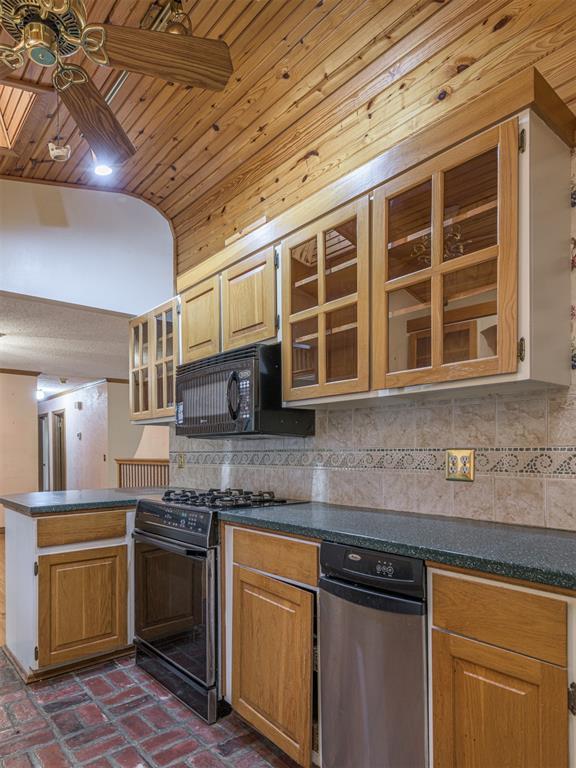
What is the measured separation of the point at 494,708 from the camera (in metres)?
1.17

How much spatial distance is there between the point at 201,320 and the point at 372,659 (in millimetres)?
1935

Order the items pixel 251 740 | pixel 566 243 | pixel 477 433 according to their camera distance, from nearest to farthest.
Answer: pixel 566 243 → pixel 477 433 → pixel 251 740

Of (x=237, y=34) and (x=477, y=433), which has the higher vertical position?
(x=237, y=34)

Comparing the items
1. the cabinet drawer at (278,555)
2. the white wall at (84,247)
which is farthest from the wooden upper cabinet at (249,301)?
the white wall at (84,247)

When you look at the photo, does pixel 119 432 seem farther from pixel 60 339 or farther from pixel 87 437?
pixel 60 339

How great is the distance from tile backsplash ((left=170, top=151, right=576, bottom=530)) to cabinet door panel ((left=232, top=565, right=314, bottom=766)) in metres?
0.59

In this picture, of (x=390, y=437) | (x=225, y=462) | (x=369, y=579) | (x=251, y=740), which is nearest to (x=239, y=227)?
(x=225, y=462)

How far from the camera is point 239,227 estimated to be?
10.3 feet

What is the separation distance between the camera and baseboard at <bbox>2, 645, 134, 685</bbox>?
245cm

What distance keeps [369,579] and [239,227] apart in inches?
92.0

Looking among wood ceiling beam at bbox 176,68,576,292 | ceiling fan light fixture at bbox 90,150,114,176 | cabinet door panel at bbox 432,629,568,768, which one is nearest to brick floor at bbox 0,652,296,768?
cabinet door panel at bbox 432,629,568,768

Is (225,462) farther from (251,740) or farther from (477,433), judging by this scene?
(477,433)

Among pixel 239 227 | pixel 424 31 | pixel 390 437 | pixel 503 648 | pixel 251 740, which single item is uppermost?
pixel 424 31

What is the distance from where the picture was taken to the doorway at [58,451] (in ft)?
33.5
